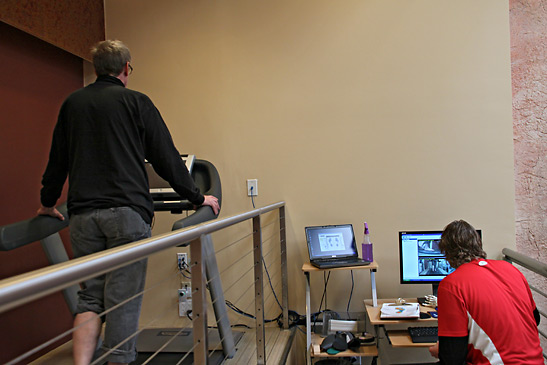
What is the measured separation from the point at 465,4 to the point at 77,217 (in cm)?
269

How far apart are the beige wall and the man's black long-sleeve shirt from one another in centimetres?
141

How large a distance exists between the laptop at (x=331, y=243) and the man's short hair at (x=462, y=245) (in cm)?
91

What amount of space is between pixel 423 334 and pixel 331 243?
0.78m

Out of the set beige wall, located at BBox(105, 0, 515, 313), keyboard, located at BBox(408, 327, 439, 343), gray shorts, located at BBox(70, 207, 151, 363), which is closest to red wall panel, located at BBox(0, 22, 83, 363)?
beige wall, located at BBox(105, 0, 515, 313)

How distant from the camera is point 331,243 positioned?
283 centimetres

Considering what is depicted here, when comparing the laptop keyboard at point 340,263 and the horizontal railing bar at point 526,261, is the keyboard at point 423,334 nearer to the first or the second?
the laptop keyboard at point 340,263

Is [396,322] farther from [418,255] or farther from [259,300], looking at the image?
[259,300]

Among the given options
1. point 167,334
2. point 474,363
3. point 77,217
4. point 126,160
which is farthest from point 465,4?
point 167,334

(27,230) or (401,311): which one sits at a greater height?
(27,230)

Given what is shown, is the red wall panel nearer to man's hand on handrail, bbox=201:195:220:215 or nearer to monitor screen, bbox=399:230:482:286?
man's hand on handrail, bbox=201:195:220:215

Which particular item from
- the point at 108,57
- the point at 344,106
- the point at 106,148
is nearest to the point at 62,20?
the point at 108,57

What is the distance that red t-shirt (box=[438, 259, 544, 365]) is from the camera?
1631 mm

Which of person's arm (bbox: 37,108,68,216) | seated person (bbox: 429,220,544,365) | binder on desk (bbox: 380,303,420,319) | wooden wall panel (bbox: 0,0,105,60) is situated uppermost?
wooden wall panel (bbox: 0,0,105,60)

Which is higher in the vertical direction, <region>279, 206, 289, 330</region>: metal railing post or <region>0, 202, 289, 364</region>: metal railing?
<region>0, 202, 289, 364</region>: metal railing
